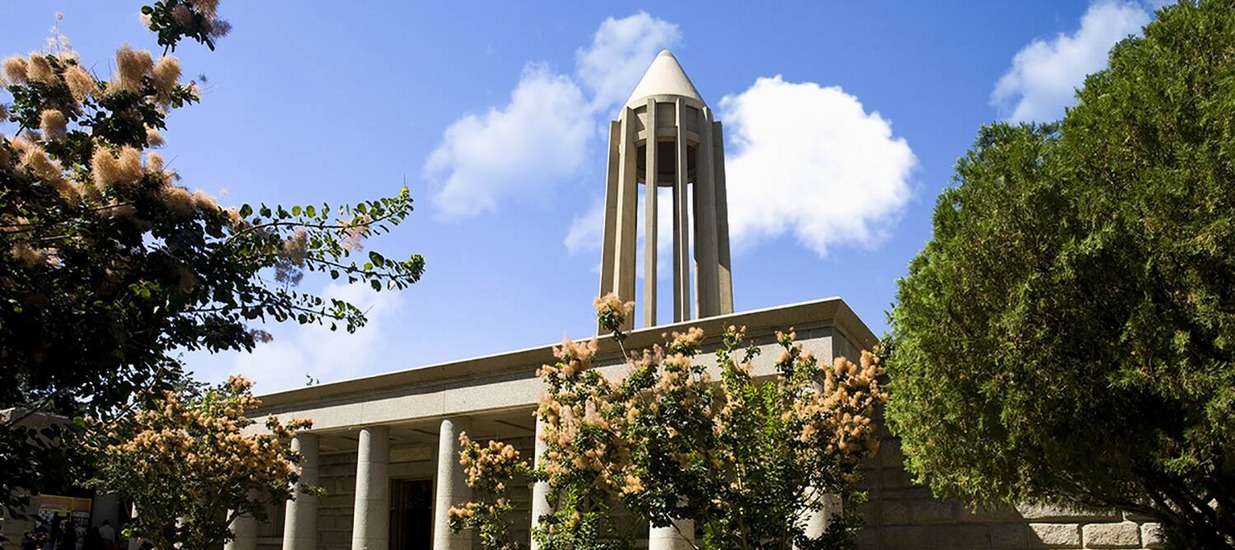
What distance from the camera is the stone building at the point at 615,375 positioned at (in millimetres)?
14422

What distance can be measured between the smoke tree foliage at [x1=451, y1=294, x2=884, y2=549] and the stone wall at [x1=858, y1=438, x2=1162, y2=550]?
3.80 m

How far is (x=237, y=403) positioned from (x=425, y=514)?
27.5 feet

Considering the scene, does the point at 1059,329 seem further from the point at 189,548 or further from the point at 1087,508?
the point at 189,548

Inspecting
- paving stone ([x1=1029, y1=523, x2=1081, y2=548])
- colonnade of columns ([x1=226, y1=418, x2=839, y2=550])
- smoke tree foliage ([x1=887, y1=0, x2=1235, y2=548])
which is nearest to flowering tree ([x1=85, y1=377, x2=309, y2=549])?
colonnade of columns ([x1=226, y1=418, x2=839, y2=550])

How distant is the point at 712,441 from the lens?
10.6 metres

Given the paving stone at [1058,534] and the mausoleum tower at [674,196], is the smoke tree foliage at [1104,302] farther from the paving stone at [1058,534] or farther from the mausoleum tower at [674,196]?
the mausoleum tower at [674,196]

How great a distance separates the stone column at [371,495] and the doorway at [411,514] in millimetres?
4523

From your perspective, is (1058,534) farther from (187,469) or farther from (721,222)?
(187,469)

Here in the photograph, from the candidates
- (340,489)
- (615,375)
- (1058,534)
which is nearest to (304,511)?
(340,489)

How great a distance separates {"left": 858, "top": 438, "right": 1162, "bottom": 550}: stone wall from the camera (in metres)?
13.3

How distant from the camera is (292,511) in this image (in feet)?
71.1

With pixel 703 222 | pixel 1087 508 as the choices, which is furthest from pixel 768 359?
pixel 703 222

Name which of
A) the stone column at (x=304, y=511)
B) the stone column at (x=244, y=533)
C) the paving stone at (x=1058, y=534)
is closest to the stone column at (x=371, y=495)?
the stone column at (x=304, y=511)

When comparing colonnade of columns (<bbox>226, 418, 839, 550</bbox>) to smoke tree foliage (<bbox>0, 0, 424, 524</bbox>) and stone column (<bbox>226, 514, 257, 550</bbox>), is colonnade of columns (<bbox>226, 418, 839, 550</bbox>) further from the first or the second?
smoke tree foliage (<bbox>0, 0, 424, 524</bbox>)
